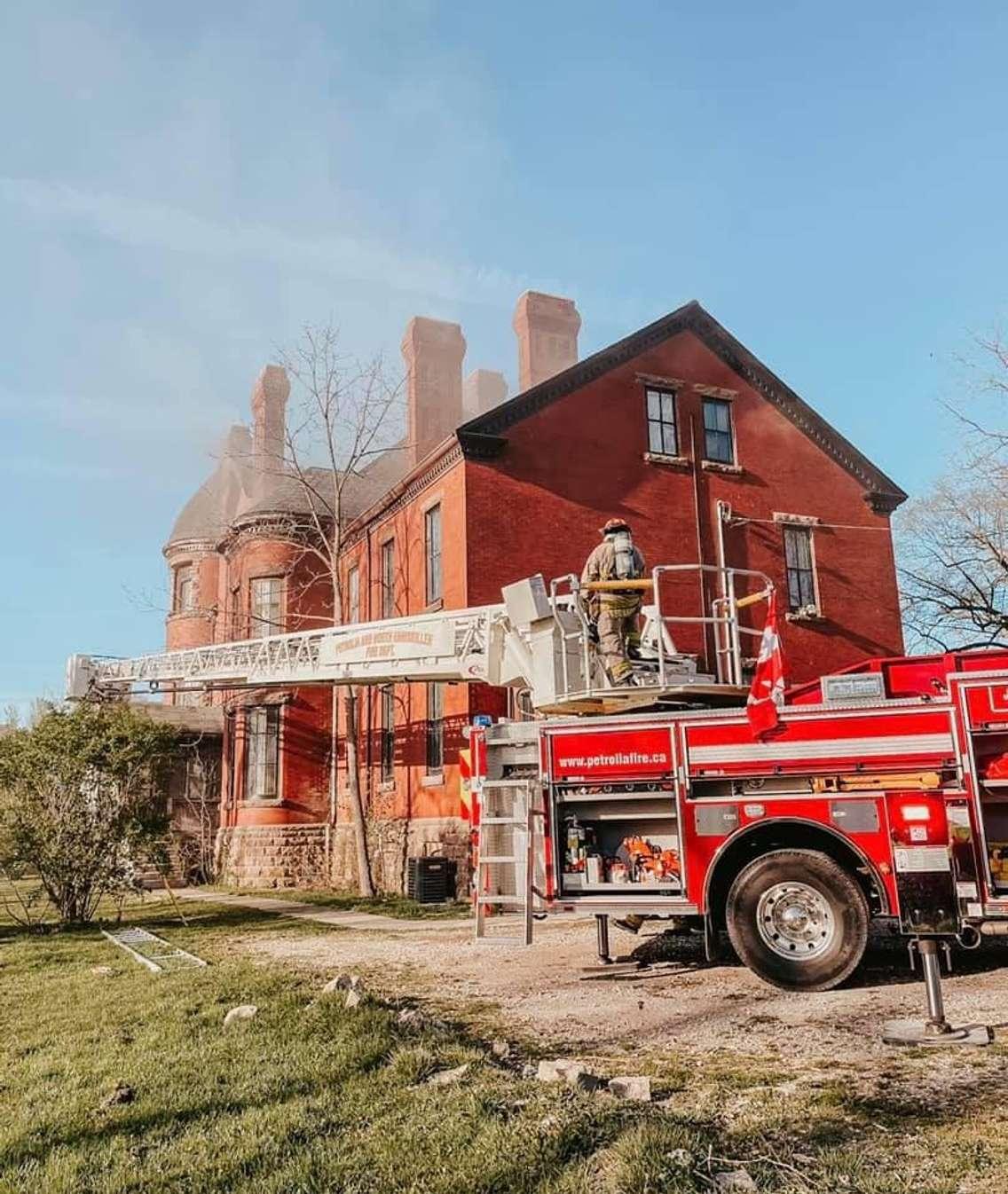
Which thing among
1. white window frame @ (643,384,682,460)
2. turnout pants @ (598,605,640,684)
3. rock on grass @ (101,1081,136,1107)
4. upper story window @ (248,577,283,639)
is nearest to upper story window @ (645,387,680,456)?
white window frame @ (643,384,682,460)

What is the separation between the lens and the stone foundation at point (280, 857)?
23.6 m

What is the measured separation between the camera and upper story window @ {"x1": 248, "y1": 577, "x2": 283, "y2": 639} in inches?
1009

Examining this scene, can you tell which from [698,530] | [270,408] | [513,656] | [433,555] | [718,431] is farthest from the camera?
[270,408]

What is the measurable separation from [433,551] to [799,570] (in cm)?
818

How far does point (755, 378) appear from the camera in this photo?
73.7 feet

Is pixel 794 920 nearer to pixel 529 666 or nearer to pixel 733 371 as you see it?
pixel 529 666

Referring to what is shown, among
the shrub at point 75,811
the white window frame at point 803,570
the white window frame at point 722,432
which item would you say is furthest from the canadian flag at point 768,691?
the white window frame at point 803,570

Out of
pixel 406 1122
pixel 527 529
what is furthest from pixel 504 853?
pixel 527 529

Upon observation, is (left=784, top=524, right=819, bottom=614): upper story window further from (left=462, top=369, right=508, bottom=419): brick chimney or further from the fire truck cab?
(left=462, top=369, right=508, bottom=419): brick chimney

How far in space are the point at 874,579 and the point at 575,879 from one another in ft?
53.7

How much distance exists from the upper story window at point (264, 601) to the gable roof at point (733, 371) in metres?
8.57

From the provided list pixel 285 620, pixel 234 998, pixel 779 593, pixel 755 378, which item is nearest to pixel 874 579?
pixel 779 593

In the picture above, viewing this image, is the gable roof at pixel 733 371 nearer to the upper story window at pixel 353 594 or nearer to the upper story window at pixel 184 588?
the upper story window at pixel 353 594

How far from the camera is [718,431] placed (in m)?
21.8
